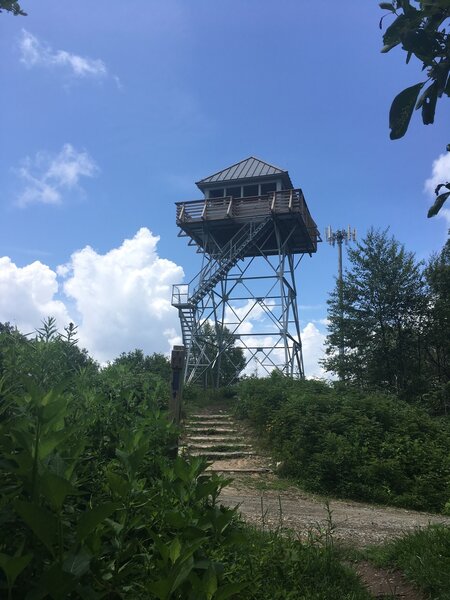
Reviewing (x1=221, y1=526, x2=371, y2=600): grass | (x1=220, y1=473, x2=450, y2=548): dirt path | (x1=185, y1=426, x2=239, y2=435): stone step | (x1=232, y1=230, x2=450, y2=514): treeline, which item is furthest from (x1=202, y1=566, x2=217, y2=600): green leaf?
(x1=185, y1=426, x2=239, y2=435): stone step

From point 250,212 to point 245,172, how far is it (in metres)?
3.62

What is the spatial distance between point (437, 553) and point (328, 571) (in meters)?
1.14

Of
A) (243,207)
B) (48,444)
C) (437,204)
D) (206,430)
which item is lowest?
(48,444)

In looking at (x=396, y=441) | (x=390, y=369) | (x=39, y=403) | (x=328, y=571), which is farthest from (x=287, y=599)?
(x=390, y=369)

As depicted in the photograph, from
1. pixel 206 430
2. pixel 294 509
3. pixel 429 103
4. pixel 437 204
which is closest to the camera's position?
pixel 429 103

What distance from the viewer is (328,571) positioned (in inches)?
142

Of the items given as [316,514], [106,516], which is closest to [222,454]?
[316,514]

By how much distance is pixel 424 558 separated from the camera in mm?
4055

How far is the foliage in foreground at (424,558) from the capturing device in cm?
369

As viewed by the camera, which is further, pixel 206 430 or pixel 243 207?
pixel 243 207

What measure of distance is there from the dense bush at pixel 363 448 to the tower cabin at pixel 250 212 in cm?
1201

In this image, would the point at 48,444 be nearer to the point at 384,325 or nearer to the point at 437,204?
the point at 437,204

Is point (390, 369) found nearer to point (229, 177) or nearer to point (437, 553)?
point (229, 177)

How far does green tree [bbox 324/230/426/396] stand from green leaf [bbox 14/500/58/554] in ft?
65.3
